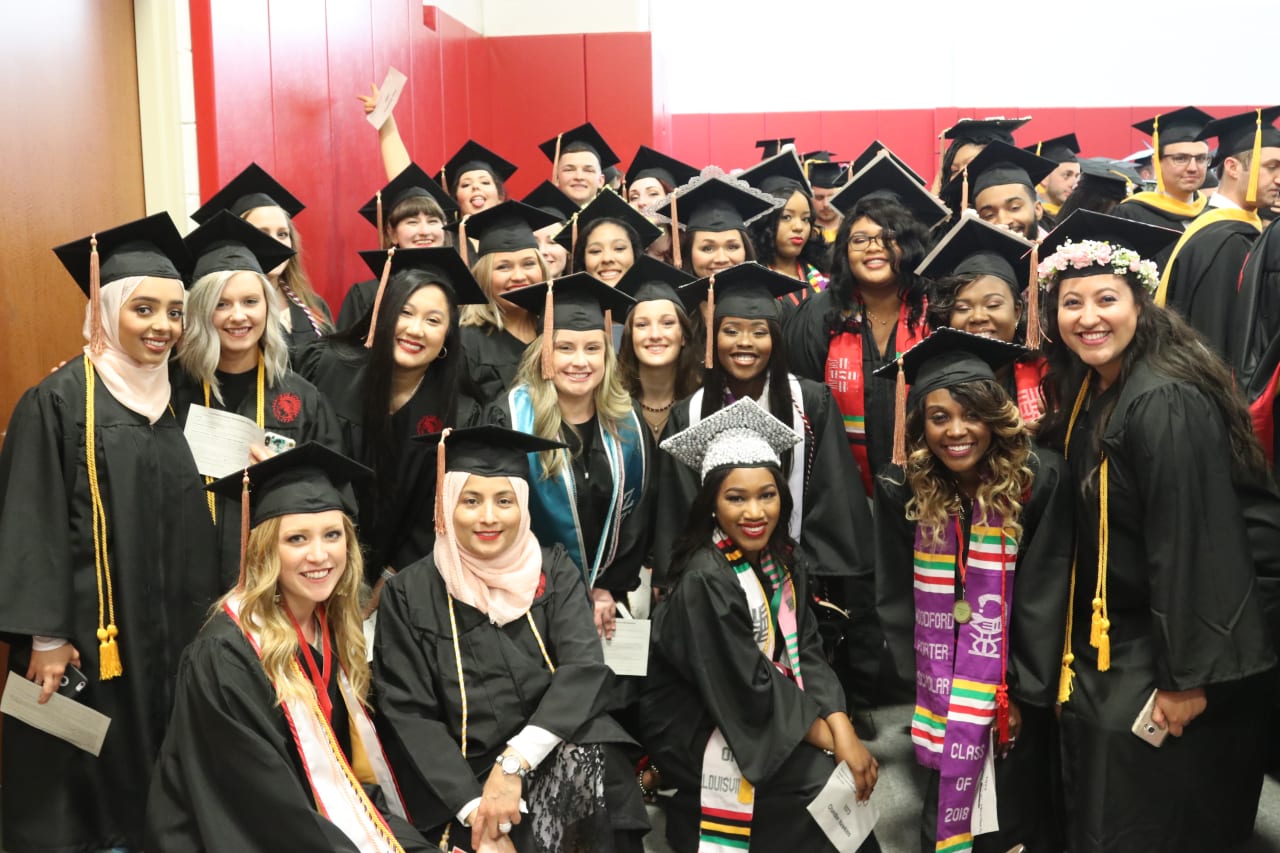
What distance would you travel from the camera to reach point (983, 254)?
414cm

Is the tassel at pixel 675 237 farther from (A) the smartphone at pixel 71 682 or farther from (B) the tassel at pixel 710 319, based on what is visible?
(A) the smartphone at pixel 71 682

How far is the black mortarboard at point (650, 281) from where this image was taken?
422 centimetres

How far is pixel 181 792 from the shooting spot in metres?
2.79

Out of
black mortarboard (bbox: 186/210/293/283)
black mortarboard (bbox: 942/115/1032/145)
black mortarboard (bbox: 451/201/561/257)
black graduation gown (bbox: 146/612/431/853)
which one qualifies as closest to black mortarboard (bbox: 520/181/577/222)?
black mortarboard (bbox: 451/201/561/257)

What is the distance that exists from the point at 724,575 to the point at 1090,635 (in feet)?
3.51

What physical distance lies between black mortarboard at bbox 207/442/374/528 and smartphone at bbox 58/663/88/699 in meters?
0.69

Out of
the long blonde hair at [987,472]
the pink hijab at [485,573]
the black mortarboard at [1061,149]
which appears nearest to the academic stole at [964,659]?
the long blonde hair at [987,472]

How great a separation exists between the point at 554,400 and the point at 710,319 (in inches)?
25.4

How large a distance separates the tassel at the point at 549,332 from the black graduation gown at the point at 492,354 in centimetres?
44

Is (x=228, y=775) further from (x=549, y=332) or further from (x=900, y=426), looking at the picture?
(x=900, y=426)

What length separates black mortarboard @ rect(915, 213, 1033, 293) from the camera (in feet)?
13.4

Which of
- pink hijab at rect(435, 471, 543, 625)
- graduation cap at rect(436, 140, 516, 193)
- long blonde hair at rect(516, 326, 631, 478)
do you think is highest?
graduation cap at rect(436, 140, 516, 193)

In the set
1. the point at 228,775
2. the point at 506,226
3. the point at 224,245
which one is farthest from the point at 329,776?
the point at 506,226

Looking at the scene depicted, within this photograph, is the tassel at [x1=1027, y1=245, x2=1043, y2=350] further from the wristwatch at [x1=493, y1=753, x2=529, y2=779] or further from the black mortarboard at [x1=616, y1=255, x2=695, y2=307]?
the wristwatch at [x1=493, y1=753, x2=529, y2=779]
